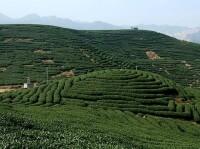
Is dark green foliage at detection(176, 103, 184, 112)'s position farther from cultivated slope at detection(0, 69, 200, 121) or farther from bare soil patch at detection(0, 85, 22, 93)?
bare soil patch at detection(0, 85, 22, 93)

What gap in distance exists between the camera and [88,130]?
37.8 m

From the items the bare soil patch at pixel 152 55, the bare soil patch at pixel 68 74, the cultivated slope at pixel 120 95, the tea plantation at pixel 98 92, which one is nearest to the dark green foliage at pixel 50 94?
the cultivated slope at pixel 120 95

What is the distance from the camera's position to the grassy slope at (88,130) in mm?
26516

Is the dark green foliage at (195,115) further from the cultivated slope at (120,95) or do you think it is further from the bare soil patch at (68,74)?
the bare soil patch at (68,74)

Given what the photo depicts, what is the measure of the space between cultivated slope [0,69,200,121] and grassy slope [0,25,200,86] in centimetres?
2123

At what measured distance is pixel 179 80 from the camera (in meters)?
105

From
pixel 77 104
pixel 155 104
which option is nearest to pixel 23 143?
pixel 77 104

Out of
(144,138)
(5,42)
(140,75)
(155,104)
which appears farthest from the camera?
(5,42)

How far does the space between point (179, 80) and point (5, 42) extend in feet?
192

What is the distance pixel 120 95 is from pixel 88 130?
27.7m

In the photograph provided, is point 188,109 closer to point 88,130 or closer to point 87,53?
point 88,130

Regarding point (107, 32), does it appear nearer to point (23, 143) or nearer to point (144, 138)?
point (144, 138)

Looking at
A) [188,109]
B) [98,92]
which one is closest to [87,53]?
[98,92]

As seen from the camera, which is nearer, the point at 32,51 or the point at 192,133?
the point at 192,133
